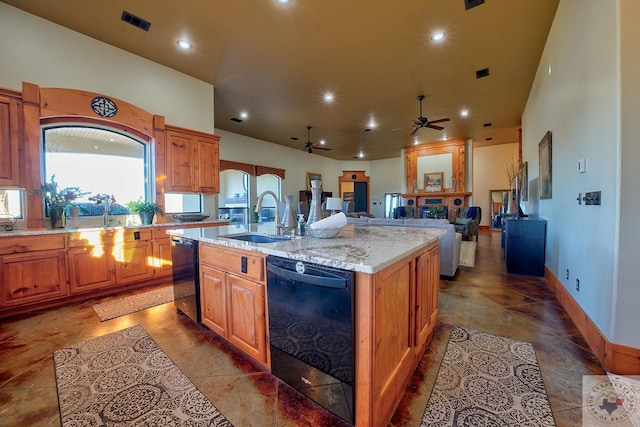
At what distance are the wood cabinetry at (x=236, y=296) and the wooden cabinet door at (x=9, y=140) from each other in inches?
102

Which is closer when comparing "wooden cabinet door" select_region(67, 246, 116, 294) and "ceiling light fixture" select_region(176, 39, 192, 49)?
"wooden cabinet door" select_region(67, 246, 116, 294)

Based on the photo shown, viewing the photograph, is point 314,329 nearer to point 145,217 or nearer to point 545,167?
point 145,217

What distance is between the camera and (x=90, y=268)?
10.2ft

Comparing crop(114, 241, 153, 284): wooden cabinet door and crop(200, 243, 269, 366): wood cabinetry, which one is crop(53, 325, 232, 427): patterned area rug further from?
crop(114, 241, 153, 284): wooden cabinet door

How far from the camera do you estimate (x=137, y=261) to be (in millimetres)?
3498

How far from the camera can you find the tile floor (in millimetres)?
1446

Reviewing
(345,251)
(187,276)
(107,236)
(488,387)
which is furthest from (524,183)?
(107,236)

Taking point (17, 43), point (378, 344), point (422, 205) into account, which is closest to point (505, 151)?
point (422, 205)

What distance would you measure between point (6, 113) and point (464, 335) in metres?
5.14

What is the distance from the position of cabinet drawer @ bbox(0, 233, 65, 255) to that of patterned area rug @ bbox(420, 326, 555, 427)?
388 cm

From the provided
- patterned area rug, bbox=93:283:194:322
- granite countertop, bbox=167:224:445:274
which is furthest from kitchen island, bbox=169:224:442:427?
patterned area rug, bbox=93:283:194:322

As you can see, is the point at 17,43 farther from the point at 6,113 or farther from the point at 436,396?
the point at 436,396

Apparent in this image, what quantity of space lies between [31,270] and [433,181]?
33.9 ft

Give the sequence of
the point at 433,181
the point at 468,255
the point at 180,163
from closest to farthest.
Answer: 1. the point at 180,163
2. the point at 468,255
3. the point at 433,181
